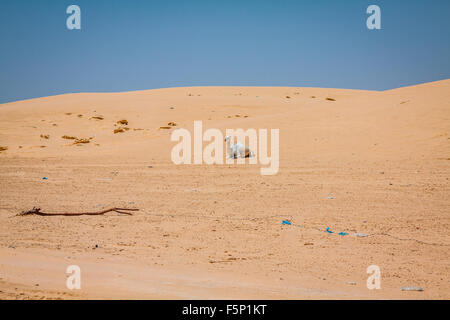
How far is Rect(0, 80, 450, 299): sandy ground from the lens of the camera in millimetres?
3596

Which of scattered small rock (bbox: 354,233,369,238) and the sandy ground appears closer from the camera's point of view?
the sandy ground

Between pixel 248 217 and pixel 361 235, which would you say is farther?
pixel 248 217

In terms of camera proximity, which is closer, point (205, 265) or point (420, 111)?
point (205, 265)

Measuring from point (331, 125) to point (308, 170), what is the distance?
4961 mm

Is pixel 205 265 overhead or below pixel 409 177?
below

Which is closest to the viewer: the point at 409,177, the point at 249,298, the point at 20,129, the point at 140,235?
the point at 249,298

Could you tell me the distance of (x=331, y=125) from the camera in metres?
13.8

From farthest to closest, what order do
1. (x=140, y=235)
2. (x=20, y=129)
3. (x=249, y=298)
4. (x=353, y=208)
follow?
1. (x=20, y=129)
2. (x=353, y=208)
3. (x=140, y=235)
4. (x=249, y=298)

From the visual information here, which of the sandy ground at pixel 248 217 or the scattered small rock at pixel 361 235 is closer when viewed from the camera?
the sandy ground at pixel 248 217

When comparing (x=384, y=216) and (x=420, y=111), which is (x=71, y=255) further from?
(x=420, y=111)

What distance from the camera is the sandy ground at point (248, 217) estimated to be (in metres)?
3.60

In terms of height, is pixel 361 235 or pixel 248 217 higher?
pixel 248 217

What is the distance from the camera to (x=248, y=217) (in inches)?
235
